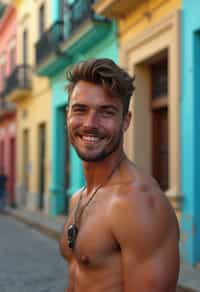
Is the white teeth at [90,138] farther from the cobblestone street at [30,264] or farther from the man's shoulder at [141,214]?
the cobblestone street at [30,264]

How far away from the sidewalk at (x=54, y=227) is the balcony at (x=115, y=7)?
4510 mm

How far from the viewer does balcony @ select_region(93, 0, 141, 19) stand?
989 centimetres

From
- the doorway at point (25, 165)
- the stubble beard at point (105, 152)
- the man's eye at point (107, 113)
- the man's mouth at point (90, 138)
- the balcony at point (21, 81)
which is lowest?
the doorway at point (25, 165)

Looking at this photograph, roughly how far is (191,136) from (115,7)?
3.38m

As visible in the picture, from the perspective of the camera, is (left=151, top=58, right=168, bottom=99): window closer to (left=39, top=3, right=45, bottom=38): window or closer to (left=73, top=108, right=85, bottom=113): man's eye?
(left=39, top=3, right=45, bottom=38): window

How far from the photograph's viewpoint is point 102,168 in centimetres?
165

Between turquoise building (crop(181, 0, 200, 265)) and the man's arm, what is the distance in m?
6.55

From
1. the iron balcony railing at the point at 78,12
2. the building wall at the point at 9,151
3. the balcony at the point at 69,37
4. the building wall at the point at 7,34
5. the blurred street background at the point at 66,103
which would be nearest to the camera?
the blurred street background at the point at 66,103

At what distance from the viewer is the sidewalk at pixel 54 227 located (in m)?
6.39

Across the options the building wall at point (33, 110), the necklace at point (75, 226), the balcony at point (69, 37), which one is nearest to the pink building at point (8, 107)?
the building wall at point (33, 110)

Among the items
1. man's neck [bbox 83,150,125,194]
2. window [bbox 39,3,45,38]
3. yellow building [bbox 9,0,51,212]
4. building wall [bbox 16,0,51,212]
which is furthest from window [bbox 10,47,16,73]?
man's neck [bbox 83,150,125,194]

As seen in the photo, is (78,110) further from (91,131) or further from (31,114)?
(31,114)

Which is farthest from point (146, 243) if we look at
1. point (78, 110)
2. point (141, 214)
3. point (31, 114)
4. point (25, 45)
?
point (25, 45)

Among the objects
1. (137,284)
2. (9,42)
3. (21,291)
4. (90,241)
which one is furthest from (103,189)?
(9,42)
